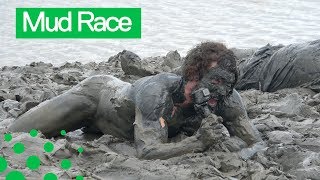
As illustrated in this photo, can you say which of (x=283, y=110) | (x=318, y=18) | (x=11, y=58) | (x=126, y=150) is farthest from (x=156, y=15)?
(x=126, y=150)

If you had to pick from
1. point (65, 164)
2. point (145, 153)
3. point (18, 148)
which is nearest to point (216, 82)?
point (145, 153)

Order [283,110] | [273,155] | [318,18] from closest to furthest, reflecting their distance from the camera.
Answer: [273,155] → [283,110] → [318,18]

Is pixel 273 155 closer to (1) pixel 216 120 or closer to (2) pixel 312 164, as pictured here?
(2) pixel 312 164

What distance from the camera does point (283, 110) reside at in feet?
17.9

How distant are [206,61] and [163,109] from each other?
504 millimetres

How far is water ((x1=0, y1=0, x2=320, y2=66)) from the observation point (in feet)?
36.5

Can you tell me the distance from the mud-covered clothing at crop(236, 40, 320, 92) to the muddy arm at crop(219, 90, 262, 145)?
2.27m

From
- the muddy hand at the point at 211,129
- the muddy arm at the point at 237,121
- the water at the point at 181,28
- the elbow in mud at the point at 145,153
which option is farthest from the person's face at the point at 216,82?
the water at the point at 181,28

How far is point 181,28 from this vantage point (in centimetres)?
1395

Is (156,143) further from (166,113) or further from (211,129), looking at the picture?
(211,129)

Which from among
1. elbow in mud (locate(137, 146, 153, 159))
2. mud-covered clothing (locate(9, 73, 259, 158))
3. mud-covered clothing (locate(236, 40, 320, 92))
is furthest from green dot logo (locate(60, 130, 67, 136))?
mud-covered clothing (locate(236, 40, 320, 92))

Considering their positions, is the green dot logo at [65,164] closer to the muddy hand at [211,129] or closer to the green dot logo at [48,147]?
the green dot logo at [48,147]

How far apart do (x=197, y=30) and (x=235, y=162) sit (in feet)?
33.4

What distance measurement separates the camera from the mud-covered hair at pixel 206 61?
400 centimetres
